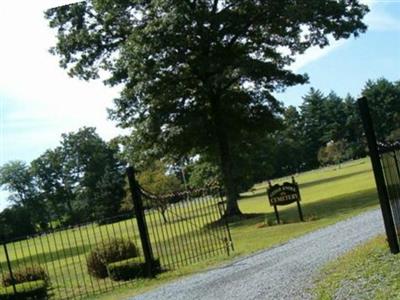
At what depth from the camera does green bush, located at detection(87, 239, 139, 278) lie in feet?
33.6

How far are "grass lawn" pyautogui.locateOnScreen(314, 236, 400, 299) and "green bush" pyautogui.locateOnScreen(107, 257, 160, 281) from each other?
146 inches

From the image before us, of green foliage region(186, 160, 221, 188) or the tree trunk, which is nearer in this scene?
the tree trunk

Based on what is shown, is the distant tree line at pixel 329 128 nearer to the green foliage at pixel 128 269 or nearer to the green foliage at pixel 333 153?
the green foliage at pixel 333 153

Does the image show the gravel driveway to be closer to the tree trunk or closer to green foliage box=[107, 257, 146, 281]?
green foliage box=[107, 257, 146, 281]

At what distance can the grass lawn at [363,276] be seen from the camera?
4762 millimetres

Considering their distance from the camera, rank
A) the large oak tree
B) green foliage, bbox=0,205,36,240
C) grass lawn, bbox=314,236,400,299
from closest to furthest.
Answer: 1. grass lawn, bbox=314,236,400,299
2. the large oak tree
3. green foliage, bbox=0,205,36,240

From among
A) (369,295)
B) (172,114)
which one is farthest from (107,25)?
(369,295)

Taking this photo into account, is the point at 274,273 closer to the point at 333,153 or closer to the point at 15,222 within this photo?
the point at 15,222

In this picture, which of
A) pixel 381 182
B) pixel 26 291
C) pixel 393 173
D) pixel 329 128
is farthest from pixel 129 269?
Result: pixel 329 128

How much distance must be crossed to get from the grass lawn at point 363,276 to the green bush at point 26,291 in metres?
4.81

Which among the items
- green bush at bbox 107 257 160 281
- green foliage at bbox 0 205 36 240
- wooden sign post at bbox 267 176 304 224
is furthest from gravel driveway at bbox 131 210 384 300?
green foliage at bbox 0 205 36 240

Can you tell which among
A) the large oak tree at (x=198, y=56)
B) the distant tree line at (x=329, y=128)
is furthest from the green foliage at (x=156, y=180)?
the distant tree line at (x=329, y=128)

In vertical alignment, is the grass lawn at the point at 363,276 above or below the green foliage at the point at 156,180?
below

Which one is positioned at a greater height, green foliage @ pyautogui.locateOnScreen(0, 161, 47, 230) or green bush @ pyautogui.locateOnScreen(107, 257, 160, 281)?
green foliage @ pyautogui.locateOnScreen(0, 161, 47, 230)
